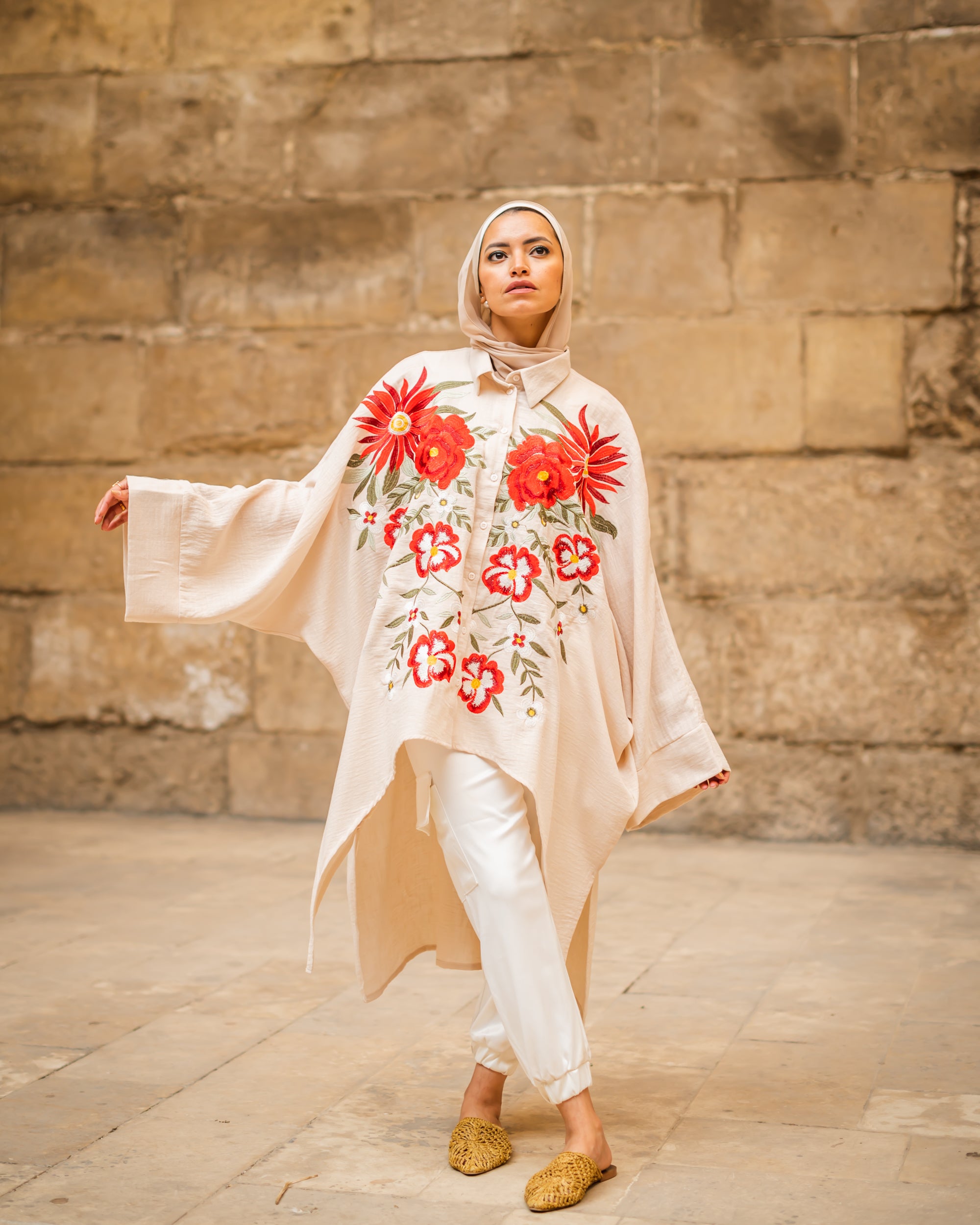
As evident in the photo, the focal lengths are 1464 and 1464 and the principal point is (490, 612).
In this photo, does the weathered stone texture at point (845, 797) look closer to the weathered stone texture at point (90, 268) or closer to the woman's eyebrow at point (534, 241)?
the weathered stone texture at point (90, 268)

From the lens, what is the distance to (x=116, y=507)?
2.84 meters

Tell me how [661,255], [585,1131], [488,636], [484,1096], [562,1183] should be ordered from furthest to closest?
[661,255] → [484,1096] → [488,636] → [585,1131] → [562,1183]

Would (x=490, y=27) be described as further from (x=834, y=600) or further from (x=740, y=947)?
(x=740, y=947)

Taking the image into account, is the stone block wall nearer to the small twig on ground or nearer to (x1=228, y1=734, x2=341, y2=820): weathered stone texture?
(x1=228, y1=734, x2=341, y2=820): weathered stone texture

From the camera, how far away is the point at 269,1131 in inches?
107

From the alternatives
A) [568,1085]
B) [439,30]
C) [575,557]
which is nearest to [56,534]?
[439,30]

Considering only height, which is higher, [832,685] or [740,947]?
[832,685]

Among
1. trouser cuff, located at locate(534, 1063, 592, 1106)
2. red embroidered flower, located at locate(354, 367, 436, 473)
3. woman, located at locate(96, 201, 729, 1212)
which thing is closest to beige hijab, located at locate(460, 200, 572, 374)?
woman, located at locate(96, 201, 729, 1212)

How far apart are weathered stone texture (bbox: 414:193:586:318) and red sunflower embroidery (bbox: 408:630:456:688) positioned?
3.58m

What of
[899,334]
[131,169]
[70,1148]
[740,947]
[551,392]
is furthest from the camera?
[131,169]

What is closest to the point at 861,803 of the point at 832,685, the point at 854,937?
the point at 832,685

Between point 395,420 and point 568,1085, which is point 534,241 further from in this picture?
point 568,1085

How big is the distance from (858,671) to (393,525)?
10.9 ft

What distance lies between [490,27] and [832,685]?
2973 mm
